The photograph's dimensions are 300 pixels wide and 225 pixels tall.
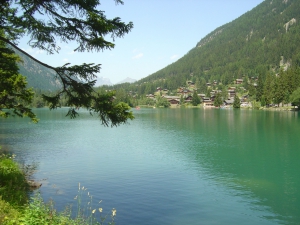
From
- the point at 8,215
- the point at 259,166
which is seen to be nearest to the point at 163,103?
the point at 259,166

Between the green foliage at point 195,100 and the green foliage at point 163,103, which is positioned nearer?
the green foliage at point 195,100

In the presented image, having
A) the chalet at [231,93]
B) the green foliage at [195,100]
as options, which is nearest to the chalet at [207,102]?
the green foliage at [195,100]

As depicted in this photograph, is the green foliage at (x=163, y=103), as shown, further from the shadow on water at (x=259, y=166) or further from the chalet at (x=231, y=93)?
the shadow on water at (x=259, y=166)

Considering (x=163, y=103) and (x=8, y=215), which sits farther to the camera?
(x=163, y=103)

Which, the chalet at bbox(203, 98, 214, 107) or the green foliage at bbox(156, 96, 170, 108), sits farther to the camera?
the green foliage at bbox(156, 96, 170, 108)

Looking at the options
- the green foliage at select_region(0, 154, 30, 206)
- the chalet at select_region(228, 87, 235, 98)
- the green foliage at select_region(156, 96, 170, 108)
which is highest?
the chalet at select_region(228, 87, 235, 98)

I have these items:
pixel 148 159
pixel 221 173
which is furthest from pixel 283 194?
pixel 148 159

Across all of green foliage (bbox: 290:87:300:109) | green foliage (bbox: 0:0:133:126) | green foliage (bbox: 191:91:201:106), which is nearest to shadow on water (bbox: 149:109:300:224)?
green foliage (bbox: 0:0:133:126)

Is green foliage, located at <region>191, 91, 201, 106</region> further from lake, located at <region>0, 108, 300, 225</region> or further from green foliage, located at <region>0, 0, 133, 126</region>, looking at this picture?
green foliage, located at <region>0, 0, 133, 126</region>

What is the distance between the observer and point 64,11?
8.67 m

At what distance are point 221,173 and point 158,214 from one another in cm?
849

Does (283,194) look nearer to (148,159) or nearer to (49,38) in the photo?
(148,159)

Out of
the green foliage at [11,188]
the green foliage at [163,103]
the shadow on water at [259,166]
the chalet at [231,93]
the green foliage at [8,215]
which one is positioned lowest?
the shadow on water at [259,166]

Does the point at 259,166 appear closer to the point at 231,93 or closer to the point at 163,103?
the point at 163,103
